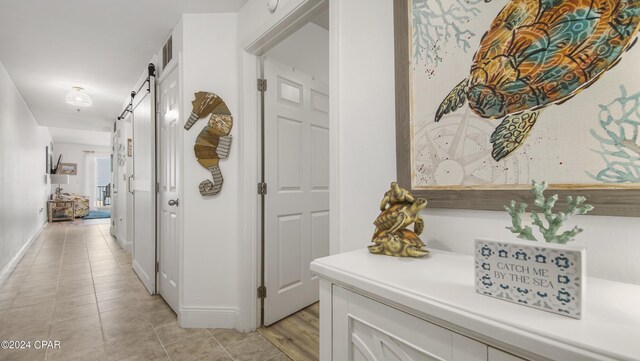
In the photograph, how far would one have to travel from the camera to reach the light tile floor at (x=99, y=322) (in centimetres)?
185

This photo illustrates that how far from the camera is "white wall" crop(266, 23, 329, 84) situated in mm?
2301

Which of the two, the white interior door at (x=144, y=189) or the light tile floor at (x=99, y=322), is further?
the white interior door at (x=144, y=189)

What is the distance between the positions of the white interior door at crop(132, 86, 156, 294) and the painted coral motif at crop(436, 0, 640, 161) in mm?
2786

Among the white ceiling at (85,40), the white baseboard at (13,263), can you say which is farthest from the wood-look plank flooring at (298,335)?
the white baseboard at (13,263)

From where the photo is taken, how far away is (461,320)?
21.1 inches

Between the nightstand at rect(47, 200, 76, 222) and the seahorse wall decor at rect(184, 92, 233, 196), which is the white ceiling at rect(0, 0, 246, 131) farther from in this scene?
the nightstand at rect(47, 200, 76, 222)

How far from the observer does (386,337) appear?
2.28ft

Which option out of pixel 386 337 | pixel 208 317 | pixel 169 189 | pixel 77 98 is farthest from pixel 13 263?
pixel 386 337

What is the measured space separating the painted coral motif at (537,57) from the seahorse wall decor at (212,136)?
5.42 feet

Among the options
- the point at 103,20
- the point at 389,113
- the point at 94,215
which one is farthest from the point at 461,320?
the point at 94,215

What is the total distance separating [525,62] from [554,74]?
3.1 inches

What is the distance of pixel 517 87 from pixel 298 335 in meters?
1.96

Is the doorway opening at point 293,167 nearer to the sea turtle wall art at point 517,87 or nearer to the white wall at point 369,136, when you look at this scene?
the white wall at point 369,136

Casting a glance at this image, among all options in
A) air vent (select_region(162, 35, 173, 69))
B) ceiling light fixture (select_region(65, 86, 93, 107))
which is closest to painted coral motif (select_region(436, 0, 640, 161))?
air vent (select_region(162, 35, 173, 69))
